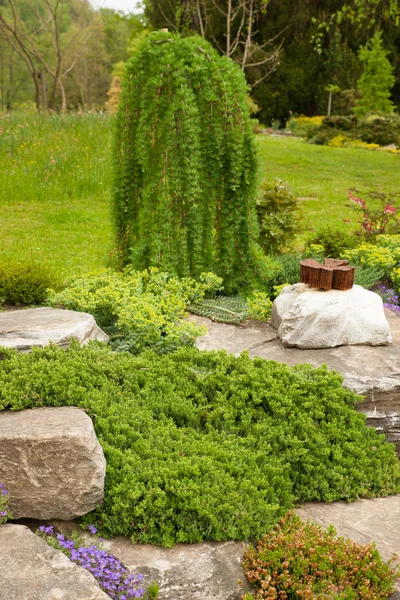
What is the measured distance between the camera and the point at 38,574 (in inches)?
102

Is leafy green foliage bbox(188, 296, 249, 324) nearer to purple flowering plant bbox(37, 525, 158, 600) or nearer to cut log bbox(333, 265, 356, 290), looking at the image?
cut log bbox(333, 265, 356, 290)

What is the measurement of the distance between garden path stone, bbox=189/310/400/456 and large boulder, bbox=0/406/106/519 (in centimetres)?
185

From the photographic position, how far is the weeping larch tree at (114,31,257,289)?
5.57 meters

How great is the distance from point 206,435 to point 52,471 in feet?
3.27

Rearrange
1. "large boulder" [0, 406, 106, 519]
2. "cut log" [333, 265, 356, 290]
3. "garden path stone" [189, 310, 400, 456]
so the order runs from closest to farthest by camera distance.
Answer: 1. "large boulder" [0, 406, 106, 519]
2. "garden path stone" [189, 310, 400, 456]
3. "cut log" [333, 265, 356, 290]

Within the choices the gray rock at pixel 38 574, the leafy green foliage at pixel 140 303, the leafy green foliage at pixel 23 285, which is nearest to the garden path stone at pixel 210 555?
the gray rock at pixel 38 574

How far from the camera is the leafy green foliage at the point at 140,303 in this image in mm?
4758

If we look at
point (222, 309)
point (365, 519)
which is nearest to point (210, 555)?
point (365, 519)

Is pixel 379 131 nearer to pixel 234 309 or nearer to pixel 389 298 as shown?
pixel 389 298

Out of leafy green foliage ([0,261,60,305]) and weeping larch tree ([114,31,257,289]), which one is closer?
weeping larch tree ([114,31,257,289])

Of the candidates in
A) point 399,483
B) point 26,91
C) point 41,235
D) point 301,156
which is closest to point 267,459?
point 399,483

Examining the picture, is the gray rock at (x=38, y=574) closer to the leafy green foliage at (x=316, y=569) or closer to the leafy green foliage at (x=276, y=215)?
the leafy green foliage at (x=316, y=569)

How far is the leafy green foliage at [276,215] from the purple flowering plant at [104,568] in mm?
4660

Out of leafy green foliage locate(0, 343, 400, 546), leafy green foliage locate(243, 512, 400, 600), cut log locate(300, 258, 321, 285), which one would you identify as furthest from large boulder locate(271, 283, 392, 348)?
leafy green foliage locate(243, 512, 400, 600)
